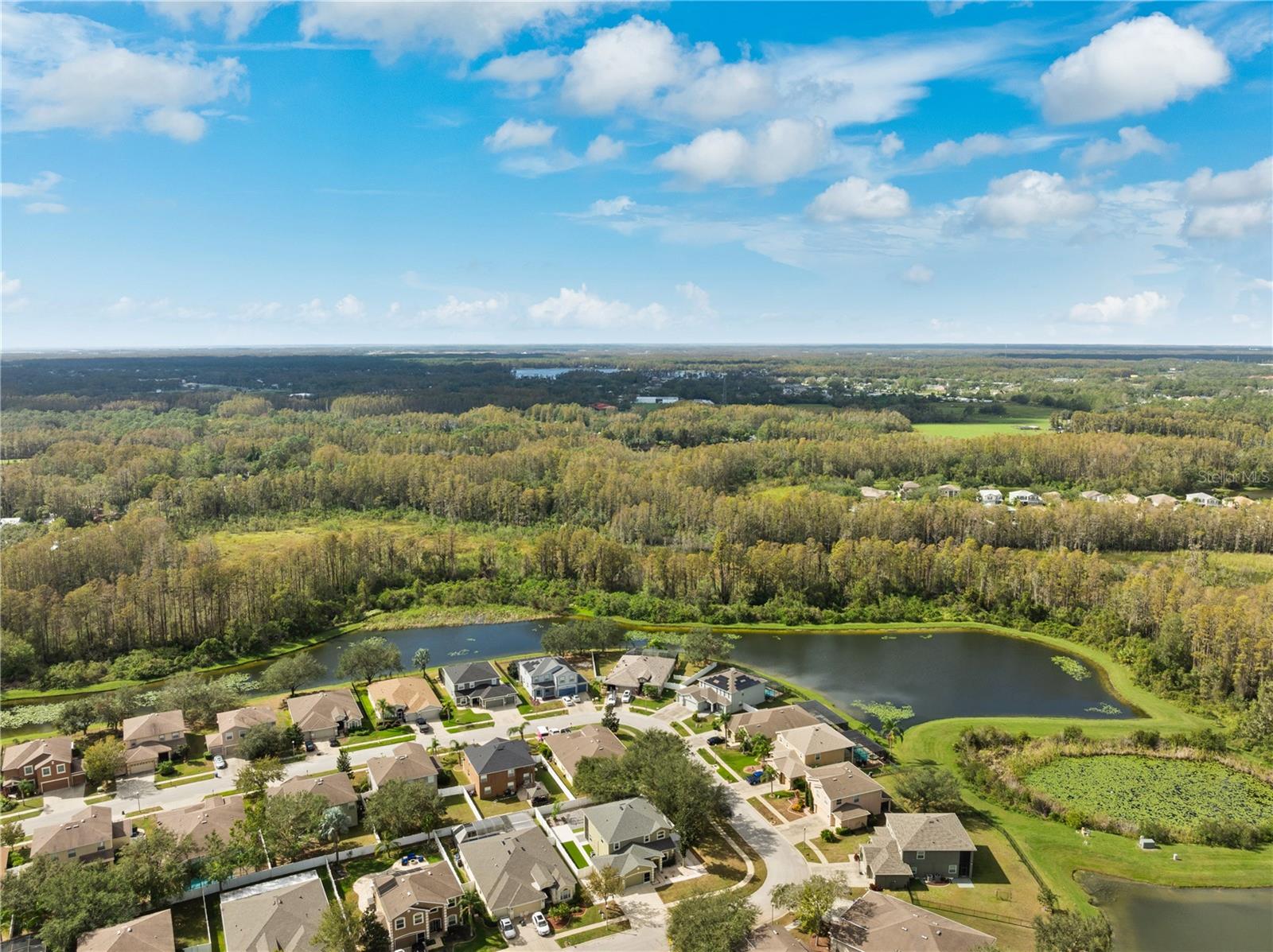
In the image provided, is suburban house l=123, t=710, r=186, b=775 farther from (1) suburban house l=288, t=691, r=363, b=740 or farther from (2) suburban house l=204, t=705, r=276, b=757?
(1) suburban house l=288, t=691, r=363, b=740

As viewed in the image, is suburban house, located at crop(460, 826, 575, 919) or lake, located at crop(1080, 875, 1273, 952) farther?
suburban house, located at crop(460, 826, 575, 919)

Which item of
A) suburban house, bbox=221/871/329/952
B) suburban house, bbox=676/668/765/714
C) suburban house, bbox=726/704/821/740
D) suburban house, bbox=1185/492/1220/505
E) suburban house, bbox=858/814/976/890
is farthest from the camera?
suburban house, bbox=1185/492/1220/505

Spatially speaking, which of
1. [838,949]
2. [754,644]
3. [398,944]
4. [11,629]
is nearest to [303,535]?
[11,629]

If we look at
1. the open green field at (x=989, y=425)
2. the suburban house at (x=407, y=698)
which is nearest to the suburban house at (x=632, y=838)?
the suburban house at (x=407, y=698)

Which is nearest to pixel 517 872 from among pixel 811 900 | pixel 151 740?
pixel 811 900

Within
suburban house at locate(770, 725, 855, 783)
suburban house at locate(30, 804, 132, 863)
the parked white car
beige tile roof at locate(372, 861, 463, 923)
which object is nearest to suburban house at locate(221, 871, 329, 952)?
beige tile roof at locate(372, 861, 463, 923)

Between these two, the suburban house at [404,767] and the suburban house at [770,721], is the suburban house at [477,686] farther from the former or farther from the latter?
the suburban house at [770,721]
